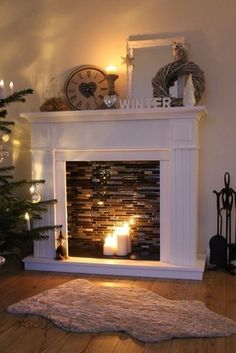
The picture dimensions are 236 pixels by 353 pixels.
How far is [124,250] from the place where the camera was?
11.2ft

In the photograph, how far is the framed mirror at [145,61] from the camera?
3.48 meters

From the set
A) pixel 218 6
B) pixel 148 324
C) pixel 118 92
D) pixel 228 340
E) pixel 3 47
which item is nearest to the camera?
pixel 228 340

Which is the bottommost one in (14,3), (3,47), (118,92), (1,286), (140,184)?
(1,286)

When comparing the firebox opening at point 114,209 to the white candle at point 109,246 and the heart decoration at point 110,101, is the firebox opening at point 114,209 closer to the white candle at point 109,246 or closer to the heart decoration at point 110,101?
the white candle at point 109,246

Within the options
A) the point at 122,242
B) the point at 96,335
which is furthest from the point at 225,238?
the point at 96,335

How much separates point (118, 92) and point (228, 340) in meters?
2.25

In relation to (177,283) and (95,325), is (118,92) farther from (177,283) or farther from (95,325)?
(95,325)

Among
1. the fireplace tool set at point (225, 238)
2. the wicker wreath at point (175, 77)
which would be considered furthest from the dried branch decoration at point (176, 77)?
the fireplace tool set at point (225, 238)

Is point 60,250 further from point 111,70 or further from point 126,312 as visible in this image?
point 111,70

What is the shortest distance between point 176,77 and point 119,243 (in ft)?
4.63

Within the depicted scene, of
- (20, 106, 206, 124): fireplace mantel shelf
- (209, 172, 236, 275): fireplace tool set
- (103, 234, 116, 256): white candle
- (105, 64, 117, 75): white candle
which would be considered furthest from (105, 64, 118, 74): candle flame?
(103, 234, 116, 256): white candle

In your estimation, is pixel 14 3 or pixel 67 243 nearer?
pixel 67 243

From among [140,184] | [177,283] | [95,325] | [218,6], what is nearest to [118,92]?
[140,184]

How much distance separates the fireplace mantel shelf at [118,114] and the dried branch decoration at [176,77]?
0.20 m
